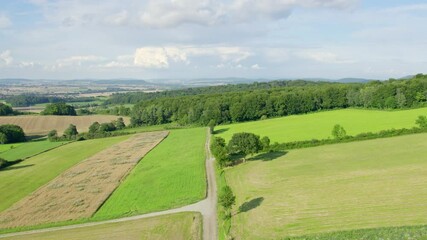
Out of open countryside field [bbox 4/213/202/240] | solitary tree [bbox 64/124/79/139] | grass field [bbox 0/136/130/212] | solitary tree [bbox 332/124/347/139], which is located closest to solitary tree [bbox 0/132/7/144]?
solitary tree [bbox 64/124/79/139]

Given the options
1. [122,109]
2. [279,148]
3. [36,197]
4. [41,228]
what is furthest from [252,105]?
[41,228]

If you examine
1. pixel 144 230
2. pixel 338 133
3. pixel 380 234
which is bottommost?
pixel 144 230

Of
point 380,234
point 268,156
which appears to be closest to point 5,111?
point 268,156

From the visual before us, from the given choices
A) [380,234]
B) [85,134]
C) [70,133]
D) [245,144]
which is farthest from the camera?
[70,133]

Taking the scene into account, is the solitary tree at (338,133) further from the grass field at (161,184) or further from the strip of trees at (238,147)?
the grass field at (161,184)

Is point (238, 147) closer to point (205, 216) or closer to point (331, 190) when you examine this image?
point (331, 190)

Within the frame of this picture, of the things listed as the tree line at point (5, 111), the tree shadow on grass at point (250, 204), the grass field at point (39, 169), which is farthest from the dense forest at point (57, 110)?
the tree shadow on grass at point (250, 204)

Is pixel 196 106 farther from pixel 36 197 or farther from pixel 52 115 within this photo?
pixel 36 197
